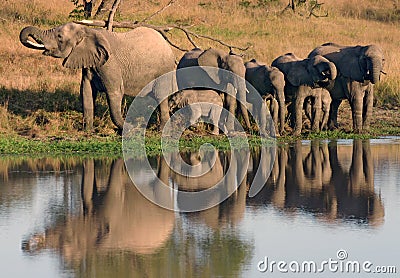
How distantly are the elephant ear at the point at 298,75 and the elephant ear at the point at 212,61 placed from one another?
159 centimetres

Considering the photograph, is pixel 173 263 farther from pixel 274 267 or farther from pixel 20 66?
pixel 20 66

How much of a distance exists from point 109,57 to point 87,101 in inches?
37.1

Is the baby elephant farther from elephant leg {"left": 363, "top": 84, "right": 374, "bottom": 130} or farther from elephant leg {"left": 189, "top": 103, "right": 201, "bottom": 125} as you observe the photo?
elephant leg {"left": 363, "top": 84, "right": 374, "bottom": 130}

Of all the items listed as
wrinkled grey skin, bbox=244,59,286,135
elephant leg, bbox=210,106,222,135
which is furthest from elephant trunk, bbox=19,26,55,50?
wrinkled grey skin, bbox=244,59,286,135

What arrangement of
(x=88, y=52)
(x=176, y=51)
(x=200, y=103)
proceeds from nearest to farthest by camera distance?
(x=88, y=52) → (x=200, y=103) → (x=176, y=51)

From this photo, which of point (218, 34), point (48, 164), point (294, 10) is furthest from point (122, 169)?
point (294, 10)

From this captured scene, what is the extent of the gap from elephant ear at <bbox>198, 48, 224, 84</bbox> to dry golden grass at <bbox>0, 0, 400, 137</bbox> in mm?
2892

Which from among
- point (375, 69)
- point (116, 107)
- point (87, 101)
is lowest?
point (116, 107)

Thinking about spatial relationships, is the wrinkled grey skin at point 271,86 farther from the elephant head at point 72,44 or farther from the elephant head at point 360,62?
the elephant head at point 72,44

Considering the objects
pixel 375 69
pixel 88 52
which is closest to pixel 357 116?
pixel 375 69

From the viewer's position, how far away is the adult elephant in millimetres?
19719

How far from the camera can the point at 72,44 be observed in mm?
19797

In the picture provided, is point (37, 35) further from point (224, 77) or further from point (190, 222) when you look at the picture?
point (190, 222)

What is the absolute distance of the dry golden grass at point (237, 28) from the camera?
25344mm
